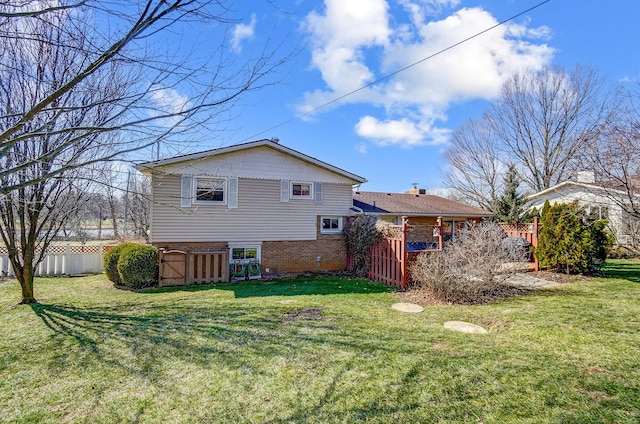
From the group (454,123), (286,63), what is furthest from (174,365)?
(454,123)

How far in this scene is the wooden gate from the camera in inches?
406

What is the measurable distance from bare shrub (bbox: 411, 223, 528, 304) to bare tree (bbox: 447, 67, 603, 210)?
1827cm

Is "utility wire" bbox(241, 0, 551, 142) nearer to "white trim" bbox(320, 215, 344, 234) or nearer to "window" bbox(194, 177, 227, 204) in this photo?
"window" bbox(194, 177, 227, 204)

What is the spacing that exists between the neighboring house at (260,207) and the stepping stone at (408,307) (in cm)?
580

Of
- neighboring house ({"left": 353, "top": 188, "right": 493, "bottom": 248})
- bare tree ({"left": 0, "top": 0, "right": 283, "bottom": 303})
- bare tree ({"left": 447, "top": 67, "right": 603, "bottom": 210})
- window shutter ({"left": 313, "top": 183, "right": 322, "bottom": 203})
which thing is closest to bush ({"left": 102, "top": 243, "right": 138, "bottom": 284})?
bare tree ({"left": 0, "top": 0, "right": 283, "bottom": 303})

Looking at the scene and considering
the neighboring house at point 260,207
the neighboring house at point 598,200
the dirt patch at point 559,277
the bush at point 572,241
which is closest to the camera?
the neighboring house at point 598,200

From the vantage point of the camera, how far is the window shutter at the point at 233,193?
11578mm

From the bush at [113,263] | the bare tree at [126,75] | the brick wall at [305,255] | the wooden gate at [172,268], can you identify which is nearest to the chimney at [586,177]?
the brick wall at [305,255]

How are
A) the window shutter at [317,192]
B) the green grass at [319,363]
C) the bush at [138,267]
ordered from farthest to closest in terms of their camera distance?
the window shutter at [317,192] < the bush at [138,267] < the green grass at [319,363]

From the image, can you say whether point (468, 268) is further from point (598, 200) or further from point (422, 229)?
point (598, 200)

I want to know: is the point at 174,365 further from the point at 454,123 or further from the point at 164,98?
the point at 454,123

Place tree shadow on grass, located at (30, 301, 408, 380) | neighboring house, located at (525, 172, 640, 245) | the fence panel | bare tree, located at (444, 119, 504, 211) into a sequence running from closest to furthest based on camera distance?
1. tree shadow on grass, located at (30, 301, 408, 380)
2. neighboring house, located at (525, 172, 640, 245)
3. the fence panel
4. bare tree, located at (444, 119, 504, 211)

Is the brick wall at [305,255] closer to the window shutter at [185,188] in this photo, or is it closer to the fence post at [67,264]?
the window shutter at [185,188]

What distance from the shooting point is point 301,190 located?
12.9 meters
